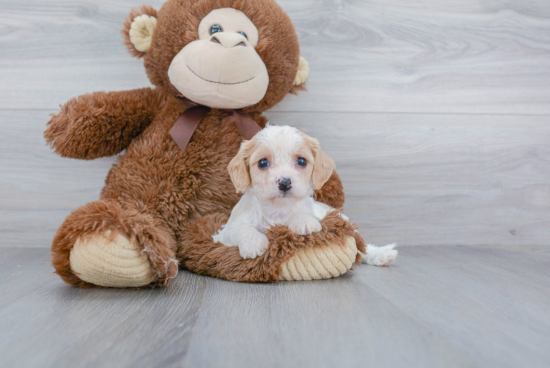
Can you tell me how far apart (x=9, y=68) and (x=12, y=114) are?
172mm

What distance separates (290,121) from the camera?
158 cm

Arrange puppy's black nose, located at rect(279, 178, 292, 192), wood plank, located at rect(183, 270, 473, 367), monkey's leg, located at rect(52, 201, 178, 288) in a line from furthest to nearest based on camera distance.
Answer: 1. puppy's black nose, located at rect(279, 178, 292, 192)
2. monkey's leg, located at rect(52, 201, 178, 288)
3. wood plank, located at rect(183, 270, 473, 367)

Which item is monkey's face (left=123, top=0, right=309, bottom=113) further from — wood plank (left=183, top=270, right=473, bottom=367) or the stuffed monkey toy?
wood plank (left=183, top=270, right=473, bottom=367)

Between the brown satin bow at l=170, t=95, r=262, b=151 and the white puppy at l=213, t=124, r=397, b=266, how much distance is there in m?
0.22

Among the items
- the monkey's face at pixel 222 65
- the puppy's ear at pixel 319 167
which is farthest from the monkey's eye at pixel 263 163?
the monkey's face at pixel 222 65

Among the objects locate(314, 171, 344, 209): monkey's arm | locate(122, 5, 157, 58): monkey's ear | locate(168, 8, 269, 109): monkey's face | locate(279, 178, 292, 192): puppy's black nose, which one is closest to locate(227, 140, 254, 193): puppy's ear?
locate(279, 178, 292, 192): puppy's black nose

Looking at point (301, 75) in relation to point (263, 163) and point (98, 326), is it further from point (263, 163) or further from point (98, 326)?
point (98, 326)

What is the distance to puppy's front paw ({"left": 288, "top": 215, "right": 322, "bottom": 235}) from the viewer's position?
103cm

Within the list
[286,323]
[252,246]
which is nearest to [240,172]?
[252,246]

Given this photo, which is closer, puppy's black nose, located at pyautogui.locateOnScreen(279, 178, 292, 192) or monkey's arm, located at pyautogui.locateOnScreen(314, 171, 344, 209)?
puppy's black nose, located at pyautogui.locateOnScreen(279, 178, 292, 192)

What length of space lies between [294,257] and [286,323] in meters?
0.29

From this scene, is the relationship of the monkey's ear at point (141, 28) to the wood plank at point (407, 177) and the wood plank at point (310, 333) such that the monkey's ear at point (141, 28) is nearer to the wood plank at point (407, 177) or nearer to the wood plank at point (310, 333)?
the wood plank at point (407, 177)

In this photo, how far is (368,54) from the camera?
5.24 feet

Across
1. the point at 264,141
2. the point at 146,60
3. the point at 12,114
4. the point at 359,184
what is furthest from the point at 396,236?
the point at 12,114
